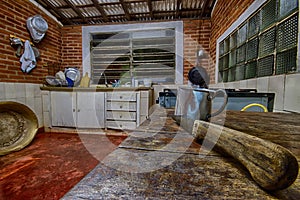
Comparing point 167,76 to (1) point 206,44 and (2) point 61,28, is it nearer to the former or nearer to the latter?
(1) point 206,44

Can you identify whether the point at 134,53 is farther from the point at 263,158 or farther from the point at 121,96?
the point at 263,158

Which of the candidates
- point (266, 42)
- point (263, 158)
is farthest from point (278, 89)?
point (263, 158)

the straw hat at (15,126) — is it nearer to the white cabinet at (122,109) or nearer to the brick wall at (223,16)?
the white cabinet at (122,109)

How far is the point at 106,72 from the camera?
326 centimetres

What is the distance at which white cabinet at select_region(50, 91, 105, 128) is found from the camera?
2689mm

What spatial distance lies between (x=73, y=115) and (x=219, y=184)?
2867mm

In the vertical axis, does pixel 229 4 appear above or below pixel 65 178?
above

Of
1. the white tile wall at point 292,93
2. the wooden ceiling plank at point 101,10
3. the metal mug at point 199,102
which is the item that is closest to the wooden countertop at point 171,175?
the metal mug at point 199,102

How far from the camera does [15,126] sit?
6.90 feet

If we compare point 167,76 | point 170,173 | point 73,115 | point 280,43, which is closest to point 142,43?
point 167,76

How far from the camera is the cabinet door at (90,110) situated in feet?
8.80

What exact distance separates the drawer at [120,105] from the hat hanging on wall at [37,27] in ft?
5.33

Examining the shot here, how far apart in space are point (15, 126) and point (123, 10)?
244 centimetres

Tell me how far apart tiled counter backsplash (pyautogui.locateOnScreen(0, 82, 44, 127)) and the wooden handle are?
2.80m
